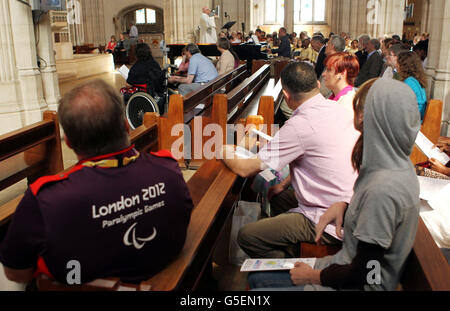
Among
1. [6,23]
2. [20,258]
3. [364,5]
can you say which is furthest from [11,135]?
[364,5]

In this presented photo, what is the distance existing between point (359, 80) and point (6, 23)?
5.68 metres

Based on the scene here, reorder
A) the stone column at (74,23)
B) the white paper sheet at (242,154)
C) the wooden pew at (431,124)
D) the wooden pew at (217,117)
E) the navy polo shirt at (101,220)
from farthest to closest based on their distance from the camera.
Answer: the stone column at (74,23), the wooden pew at (217,117), the wooden pew at (431,124), the white paper sheet at (242,154), the navy polo shirt at (101,220)

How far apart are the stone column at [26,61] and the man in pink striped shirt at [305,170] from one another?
498 centimetres

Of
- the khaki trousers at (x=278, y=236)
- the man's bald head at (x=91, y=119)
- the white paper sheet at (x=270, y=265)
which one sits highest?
the man's bald head at (x=91, y=119)

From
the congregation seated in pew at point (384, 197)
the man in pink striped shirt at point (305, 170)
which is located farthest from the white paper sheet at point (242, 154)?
the congregation seated in pew at point (384, 197)

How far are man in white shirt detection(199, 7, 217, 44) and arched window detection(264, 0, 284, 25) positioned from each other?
17574 mm

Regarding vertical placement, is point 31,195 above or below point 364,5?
below

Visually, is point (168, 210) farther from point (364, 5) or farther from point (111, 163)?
point (364, 5)

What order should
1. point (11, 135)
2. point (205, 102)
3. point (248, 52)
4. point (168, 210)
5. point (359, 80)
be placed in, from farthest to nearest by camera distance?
1. point (248, 52)
2. point (359, 80)
3. point (205, 102)
4. point (11, 135)
5. point (168, 210)

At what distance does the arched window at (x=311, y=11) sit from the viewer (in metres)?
30.5

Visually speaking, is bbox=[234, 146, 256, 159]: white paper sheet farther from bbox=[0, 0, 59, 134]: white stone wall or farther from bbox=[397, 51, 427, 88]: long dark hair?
bbox=[0, 0, 59, 134]: white stone wall

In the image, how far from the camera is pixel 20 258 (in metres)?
1.48

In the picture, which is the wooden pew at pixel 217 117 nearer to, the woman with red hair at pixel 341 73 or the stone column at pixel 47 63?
the woman with red hair at pixel 341 73

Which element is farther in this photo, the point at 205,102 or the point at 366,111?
the point at 205,102
